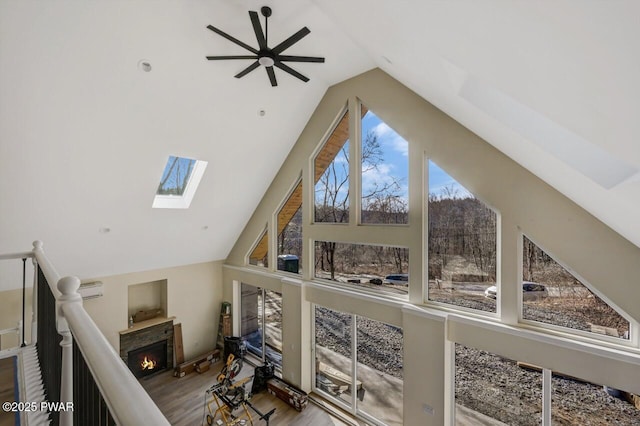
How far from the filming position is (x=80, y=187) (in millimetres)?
4168

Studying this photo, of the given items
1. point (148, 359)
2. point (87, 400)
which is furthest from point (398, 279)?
point (148, 359)

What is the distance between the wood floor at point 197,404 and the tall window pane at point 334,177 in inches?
148

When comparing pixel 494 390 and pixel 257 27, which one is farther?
pixel 494 390

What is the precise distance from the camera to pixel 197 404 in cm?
564

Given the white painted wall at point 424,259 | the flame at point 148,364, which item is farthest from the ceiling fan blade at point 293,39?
the flame at point 148,364

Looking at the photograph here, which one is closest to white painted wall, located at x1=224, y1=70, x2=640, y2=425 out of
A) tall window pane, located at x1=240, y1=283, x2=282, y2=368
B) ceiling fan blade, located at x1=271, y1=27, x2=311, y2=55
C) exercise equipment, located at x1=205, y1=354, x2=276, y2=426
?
tall window pane, located at x1=240, y1=283, x2=282, y2=368

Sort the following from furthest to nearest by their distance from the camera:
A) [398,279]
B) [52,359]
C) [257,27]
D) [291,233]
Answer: [291,233] → [398,279] → [257,27] → [52,359]

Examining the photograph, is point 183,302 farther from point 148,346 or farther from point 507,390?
point 507,390

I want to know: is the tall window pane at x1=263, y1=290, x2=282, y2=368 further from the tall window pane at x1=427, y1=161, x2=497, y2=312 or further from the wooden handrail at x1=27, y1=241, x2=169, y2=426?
the wooden handrail at x1=27, y1=241, x2=169, y2=426

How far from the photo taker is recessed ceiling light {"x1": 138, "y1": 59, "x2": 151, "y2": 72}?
11.4 ft

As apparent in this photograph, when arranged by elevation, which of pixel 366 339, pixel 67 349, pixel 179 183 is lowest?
pixel 366 339

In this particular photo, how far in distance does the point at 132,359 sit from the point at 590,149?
857cm

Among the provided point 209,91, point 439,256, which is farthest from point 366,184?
point 209,91

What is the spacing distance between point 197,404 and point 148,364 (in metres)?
1.91
